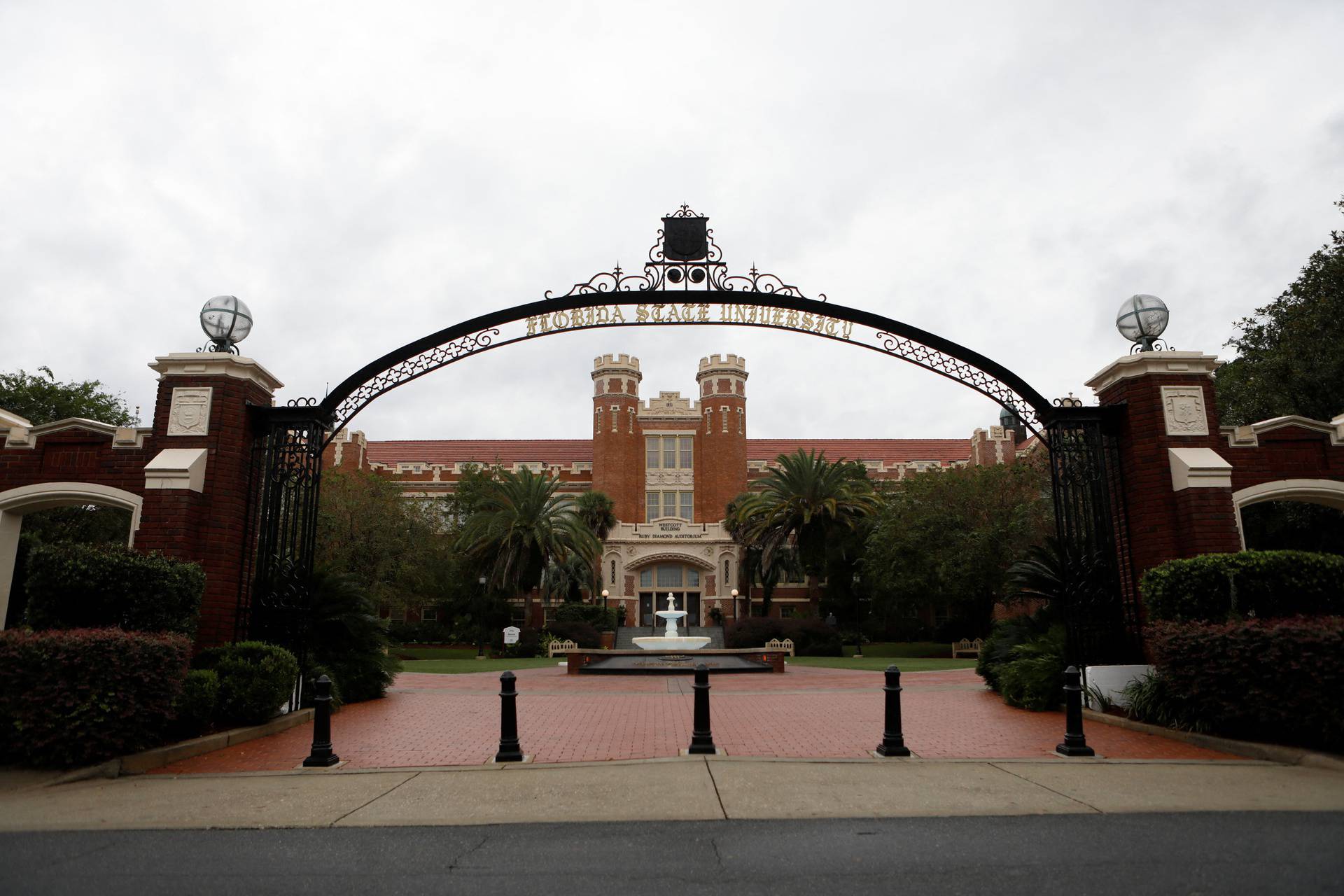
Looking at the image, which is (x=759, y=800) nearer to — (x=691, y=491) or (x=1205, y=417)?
(x=1205, y=417)

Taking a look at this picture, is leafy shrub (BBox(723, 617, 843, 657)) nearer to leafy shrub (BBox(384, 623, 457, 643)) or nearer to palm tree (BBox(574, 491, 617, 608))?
palm tree (BBox(574, 491, 617, 608))

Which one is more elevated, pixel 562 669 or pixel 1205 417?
pixel 1205 417

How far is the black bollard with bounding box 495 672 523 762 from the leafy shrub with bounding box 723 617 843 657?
84.2 ft

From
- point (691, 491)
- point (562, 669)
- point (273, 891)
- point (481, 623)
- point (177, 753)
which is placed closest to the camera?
point (273, 891)

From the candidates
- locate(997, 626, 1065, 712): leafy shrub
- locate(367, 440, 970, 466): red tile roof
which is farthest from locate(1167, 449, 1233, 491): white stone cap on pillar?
locate(367, 440, 970, 466): red tile roof

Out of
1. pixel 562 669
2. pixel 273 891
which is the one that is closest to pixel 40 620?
pixel 273 891

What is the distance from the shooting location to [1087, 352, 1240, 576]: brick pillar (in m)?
10.8

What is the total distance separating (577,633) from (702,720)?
27.9 meters

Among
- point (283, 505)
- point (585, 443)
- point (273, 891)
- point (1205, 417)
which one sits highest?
point (585, 443)

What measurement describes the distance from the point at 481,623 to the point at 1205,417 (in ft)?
118

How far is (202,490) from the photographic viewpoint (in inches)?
424

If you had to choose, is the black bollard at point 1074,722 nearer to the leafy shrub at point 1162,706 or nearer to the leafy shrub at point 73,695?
the leafy shrub at point 1162,706

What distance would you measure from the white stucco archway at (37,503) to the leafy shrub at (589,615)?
29025 millimetres

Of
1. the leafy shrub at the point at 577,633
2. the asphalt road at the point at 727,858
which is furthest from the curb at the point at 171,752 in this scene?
the leafy shrub at the point at 577,633
